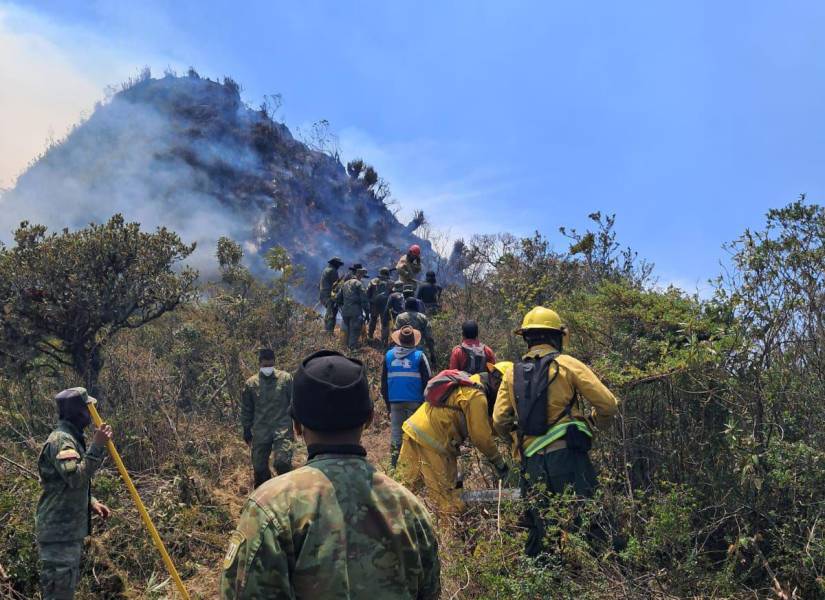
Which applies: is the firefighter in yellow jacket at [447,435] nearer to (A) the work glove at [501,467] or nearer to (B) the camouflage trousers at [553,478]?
(A) the work glove at [501,467]

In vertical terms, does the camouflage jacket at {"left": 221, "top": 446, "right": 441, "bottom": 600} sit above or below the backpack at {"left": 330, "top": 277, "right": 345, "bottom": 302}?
below

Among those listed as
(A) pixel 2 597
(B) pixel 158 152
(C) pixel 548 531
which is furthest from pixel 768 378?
(B) pixel 158 152

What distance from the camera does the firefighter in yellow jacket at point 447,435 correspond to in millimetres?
4656

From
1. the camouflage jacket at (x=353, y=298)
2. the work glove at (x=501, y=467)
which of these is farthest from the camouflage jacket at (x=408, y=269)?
the work glove at (x=501, y=467)

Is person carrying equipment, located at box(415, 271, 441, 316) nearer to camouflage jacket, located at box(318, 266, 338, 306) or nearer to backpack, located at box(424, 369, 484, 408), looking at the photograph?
camouflage jacket, located at box(318, 266, 338, 306)

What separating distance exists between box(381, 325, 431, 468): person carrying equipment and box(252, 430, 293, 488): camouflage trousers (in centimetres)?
106

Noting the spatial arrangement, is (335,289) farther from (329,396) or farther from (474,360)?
(329,396)

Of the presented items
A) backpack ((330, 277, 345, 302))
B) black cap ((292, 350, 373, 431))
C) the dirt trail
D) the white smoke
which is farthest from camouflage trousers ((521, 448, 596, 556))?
the white smoke

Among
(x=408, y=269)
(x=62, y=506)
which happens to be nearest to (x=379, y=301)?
(x=408, y=269)

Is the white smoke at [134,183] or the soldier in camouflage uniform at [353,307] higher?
the white smoke at [134,183]

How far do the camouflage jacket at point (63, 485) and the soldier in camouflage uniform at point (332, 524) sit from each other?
2837mm

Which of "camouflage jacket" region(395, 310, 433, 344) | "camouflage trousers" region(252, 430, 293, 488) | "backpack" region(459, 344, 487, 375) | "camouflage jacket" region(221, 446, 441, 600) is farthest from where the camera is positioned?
"camouflage jacket" region(395, 310, 433, 344)

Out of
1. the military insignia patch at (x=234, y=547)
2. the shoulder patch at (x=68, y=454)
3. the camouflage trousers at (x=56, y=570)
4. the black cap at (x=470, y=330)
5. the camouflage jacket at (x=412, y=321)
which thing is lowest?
the camouflage trousers at (x=56, y=570)

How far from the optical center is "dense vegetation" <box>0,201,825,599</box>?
3.41m
